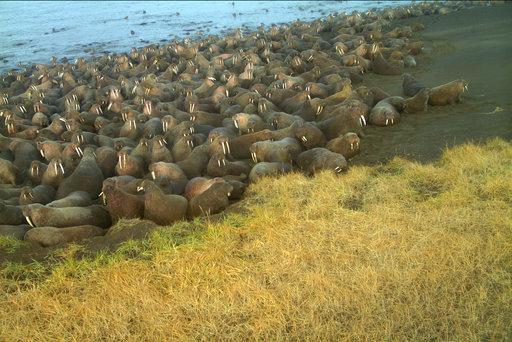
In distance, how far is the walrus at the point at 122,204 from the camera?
22.1 feet

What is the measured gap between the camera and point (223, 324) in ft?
13.8

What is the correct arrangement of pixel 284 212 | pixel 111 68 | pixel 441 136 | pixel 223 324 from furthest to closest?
pixel 111 68, pixel 441 136, pixel 284 212, pixel 223 324

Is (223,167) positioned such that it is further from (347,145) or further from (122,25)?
(122,25)

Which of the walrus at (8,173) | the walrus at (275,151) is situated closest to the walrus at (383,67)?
the walrus at (275,151)

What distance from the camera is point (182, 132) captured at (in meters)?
9.21

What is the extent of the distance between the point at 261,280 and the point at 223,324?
0.70 m

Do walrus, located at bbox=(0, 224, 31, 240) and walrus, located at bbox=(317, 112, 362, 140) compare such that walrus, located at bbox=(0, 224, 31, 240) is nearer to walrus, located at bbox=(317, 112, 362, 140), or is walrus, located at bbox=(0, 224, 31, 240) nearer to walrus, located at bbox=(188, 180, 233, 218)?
walrus, located at bbox=(188, 180, 233, 218)

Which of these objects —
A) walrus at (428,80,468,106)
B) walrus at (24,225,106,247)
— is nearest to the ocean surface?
walrus at (428,80,468,106)

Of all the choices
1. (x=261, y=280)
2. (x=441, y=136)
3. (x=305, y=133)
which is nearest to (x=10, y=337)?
(x=261, y=280)

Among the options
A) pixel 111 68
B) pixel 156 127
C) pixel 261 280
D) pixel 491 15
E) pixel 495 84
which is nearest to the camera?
pixel 261 280

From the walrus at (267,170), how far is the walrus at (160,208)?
4.92 ft

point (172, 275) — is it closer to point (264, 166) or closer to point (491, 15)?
point (264, 166)

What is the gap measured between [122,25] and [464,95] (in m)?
29.2

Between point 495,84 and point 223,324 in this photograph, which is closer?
point 223,324
